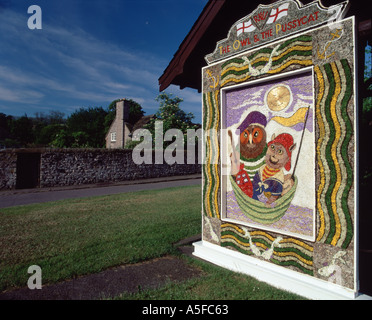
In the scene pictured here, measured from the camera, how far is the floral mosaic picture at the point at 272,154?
3.39 m

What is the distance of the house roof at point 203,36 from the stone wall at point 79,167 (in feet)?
45.4

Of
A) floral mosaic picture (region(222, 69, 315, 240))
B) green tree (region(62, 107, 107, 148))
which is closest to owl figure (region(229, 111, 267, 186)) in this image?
floral mosaic picture (region(222, 69, 315, 240))

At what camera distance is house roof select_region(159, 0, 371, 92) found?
4438 millimetres

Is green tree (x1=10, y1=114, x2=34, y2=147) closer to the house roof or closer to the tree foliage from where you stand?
the tree foliage

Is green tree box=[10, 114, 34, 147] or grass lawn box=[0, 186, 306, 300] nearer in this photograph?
grass lawn box=[0, 186, 306, 300]

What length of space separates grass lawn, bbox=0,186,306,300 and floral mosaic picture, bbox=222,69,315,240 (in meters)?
0.99

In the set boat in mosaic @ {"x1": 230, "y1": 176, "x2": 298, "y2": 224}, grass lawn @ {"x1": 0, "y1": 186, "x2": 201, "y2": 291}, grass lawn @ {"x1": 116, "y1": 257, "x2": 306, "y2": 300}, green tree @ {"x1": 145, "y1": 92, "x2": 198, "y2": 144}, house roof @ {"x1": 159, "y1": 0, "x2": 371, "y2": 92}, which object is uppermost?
green tree @ {"x1": 145, "y1": 92, "x2": 198, "y2": 144}

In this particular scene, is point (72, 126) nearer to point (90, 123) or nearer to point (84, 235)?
point (90, 123)

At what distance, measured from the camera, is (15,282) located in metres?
3.60

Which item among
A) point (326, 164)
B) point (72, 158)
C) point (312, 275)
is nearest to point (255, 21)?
point (326, 164)

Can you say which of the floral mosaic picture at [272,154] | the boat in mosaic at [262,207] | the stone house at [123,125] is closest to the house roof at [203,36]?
the floral mosaic picture at [272,154]

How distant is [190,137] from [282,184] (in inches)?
925

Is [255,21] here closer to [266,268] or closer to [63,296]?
[266,268]

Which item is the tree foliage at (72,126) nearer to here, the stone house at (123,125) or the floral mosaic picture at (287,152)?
the stone house at (123,125)
